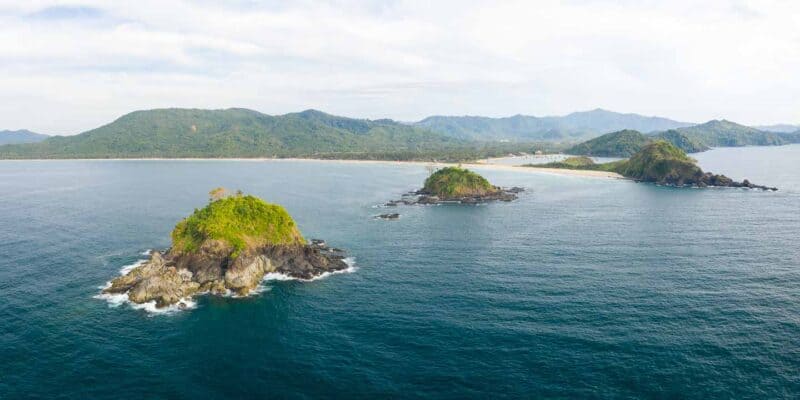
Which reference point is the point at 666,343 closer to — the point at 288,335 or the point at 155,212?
the point at 288,335

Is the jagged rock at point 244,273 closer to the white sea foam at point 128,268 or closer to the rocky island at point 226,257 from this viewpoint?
the rocky island at point 226,257

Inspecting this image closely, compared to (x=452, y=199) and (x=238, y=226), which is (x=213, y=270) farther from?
(x=452, y=199)

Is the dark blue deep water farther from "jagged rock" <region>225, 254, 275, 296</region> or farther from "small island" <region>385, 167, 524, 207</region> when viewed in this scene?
"small island" <region>385, 167, 524, 207</region>

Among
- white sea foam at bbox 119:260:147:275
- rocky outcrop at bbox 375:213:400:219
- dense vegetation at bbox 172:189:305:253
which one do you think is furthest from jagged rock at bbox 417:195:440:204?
white sea foam at bbox 119:260:147:275

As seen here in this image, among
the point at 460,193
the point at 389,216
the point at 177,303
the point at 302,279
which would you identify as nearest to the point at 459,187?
the point at 460,193

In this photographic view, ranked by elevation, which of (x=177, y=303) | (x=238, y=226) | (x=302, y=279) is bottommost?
(x=177, y=303)
